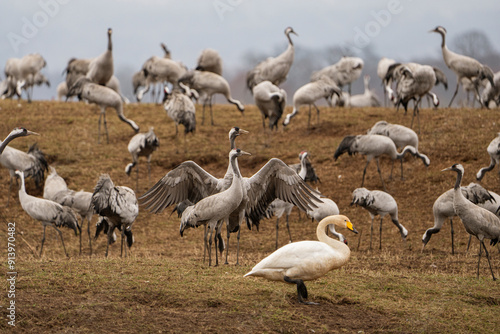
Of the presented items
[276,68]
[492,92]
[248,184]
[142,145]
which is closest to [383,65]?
[492,92]

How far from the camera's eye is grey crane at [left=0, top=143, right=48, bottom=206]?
1362cm

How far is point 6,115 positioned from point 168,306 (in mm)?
14867

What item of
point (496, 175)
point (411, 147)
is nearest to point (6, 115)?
point (411, 147)

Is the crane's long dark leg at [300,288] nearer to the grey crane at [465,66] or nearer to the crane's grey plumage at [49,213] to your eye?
the crane's grey plumage at [49,213]

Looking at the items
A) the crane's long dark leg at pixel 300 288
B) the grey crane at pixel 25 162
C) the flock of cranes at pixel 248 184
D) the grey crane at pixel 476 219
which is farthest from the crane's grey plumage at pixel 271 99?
the crane's long dark leg at pixel 300 288

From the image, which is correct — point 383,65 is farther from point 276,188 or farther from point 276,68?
point 276,188

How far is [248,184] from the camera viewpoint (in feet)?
29.4

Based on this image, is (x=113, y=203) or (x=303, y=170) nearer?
(x=113, y=203)

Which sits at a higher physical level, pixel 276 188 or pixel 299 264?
pixel 276 188

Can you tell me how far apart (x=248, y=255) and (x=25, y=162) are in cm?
597

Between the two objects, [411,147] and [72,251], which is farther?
[411,147]

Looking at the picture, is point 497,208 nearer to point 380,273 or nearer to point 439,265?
point 439,265

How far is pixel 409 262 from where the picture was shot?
980cm

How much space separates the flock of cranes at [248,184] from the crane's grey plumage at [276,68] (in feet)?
0.10
